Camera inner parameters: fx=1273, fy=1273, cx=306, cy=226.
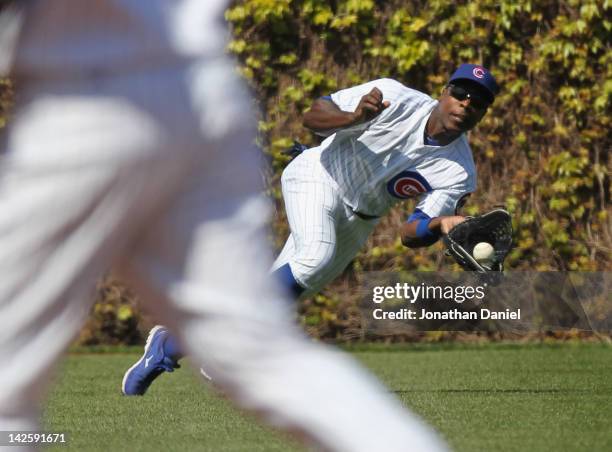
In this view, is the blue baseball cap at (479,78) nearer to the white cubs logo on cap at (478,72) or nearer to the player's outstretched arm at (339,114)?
the white cubs logo on cap at (478,72)

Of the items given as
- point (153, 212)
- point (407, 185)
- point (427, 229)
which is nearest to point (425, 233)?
point (427, 229)

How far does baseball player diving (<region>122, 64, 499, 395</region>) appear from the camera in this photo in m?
5.92

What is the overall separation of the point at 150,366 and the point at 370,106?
1.59 m

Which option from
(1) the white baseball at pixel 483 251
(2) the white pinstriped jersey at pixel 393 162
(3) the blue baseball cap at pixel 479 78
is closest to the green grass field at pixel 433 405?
(1) the white baseball at pixel 483 251

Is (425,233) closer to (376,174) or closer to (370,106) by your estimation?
(376,174)

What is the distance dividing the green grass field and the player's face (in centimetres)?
129

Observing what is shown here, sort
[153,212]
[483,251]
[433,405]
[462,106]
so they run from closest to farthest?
[153,212] < [433,405] < [483,251] < [462,106]

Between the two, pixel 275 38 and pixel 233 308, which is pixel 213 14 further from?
pixel 275 38

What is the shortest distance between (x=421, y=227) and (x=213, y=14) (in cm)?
384

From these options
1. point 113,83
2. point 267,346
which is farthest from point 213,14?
point 267,346

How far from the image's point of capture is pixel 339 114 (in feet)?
19.0

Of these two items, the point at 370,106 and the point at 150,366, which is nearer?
the point at 370,106

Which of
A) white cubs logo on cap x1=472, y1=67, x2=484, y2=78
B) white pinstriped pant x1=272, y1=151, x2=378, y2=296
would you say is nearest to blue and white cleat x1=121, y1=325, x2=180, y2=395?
white pinstriped pant x1=272, y1=151, x2=378, y2=296

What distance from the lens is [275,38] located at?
9.36 m
